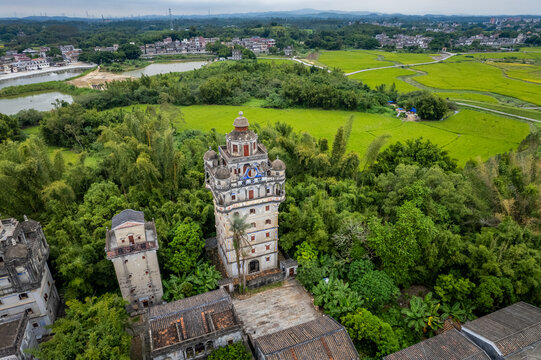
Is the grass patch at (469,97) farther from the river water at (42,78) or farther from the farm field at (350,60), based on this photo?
the river water at (42,78)

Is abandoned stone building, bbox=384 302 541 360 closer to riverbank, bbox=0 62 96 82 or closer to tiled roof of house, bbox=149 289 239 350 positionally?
tiled roof of house, bbox=149 289 239 350

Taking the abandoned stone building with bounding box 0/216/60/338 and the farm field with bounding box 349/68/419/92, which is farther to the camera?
the farm field with bounding box 349/68/419/92

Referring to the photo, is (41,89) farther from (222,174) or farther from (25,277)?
(222,174)

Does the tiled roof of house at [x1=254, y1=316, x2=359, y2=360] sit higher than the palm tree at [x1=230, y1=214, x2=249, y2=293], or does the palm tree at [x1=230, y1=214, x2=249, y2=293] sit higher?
the palm tree at [x1=230, y1=214, x2=249, y2=293]

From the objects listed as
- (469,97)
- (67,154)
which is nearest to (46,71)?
(67,154)

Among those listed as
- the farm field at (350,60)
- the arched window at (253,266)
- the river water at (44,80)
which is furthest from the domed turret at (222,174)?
the farm field at (350,60)

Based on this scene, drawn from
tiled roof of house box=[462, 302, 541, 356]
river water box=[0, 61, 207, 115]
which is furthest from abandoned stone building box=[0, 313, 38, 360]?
river water box=[0, 61, 207, 115]

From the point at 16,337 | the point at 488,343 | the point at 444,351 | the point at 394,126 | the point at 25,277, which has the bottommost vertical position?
the point at 444,351
